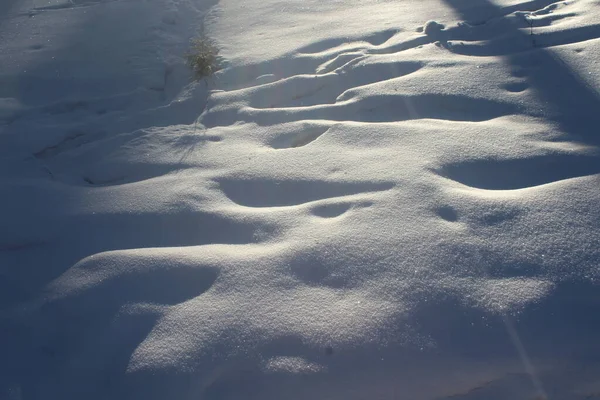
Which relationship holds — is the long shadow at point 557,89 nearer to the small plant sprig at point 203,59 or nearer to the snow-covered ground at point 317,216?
the snow-covered ground at point 317,216

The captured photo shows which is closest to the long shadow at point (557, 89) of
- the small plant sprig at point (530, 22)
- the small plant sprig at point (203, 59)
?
the small plant sprig at point (530, 22)

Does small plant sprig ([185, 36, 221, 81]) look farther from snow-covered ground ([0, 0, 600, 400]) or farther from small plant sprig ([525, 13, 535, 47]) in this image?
small plant sprig ([525, 13, 535, 47])

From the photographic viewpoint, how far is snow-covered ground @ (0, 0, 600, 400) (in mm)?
1920

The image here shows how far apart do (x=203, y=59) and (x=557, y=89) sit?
7.43 ft

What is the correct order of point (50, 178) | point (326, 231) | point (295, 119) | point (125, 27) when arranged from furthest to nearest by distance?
point (125, 27), point (295, 119), point (50, 178), point (326, 231)

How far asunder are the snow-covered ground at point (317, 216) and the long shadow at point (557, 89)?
14 millimetres

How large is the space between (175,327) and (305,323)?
0.49 meters

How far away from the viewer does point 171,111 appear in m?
3.62

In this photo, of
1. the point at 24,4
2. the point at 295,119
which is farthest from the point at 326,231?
the point at 24,4

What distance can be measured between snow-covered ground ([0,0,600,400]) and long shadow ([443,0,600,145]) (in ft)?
0.05

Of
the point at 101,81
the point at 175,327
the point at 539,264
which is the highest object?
the point at 101,81

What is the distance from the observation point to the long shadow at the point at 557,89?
111 inches

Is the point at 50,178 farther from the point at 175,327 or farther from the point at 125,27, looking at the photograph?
the point at 125,27

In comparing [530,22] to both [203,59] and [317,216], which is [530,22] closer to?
[203,59]
